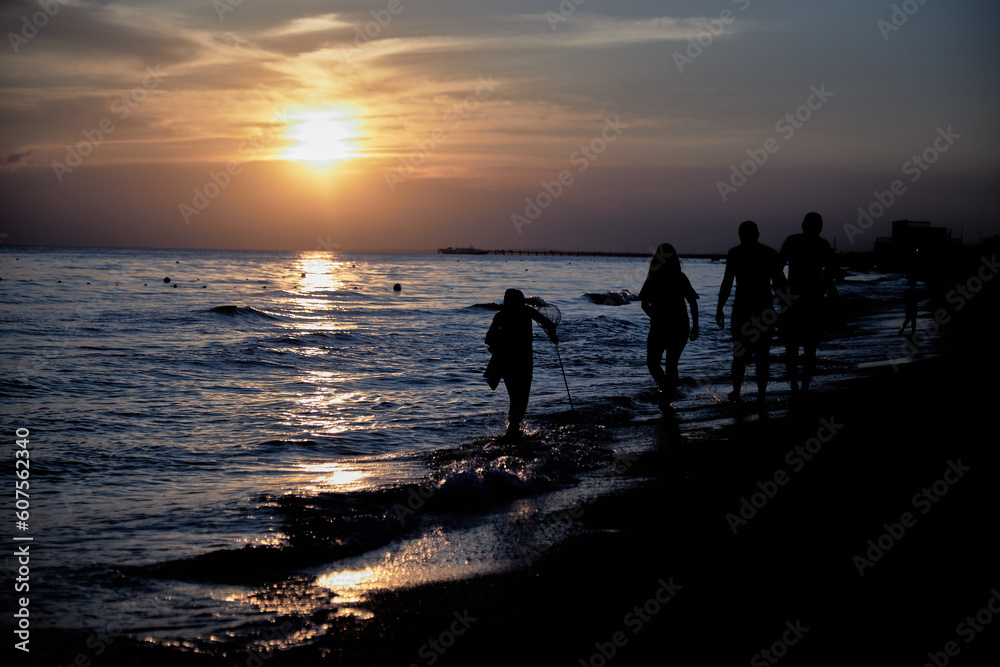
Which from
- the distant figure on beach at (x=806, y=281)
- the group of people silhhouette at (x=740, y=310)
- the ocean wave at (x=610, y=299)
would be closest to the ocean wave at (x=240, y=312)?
the ocean wave at (x=610, y=299)

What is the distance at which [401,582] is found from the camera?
156 inches

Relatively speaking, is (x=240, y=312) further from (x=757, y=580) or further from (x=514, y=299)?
(x=757, y=580)

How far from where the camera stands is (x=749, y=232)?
8484 mm

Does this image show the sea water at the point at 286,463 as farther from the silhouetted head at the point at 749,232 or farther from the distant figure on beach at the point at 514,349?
the silhouetted head at the point at 749,232

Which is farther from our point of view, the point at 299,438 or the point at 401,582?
the point at 299,438

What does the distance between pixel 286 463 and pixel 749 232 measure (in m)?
6.26

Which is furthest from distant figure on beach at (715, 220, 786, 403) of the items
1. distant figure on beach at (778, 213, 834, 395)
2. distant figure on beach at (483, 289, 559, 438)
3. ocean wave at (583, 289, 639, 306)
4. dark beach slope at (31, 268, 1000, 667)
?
ocean wave at (583, 289, 639, 306)

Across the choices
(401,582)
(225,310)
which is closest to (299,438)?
(401,582)

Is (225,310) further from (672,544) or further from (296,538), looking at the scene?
(672,544)

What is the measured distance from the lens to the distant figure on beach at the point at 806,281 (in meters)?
8.58

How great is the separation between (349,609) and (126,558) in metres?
2.03

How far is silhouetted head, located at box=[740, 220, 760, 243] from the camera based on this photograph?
840 centimetres

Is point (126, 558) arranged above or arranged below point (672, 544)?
below

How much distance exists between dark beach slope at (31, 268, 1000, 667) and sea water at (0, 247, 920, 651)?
1.16 feet
